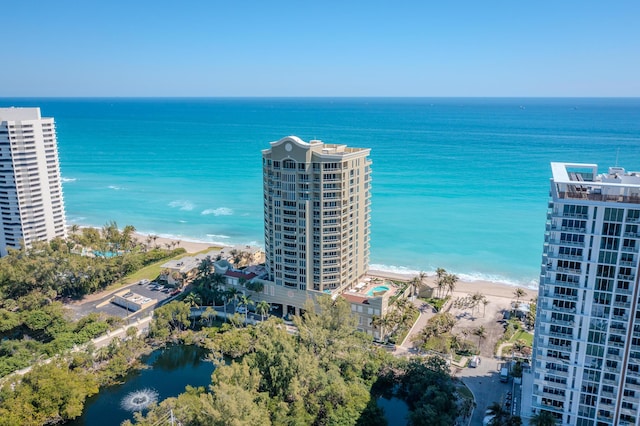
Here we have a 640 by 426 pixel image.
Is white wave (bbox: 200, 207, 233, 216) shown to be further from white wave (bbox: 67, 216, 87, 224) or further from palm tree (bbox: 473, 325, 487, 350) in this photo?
palm tree (bbox: 473, 325, 487, 350)

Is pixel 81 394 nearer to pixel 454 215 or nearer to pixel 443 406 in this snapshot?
pixel 443 406

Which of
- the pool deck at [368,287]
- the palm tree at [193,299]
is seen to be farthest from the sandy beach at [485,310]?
the palm tree at [193,299]

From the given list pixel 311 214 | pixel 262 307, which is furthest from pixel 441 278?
pixel 262 307

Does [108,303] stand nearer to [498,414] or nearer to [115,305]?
[115,305]

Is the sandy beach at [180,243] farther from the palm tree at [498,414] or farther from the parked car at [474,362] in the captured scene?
the palm tree at [498,414]

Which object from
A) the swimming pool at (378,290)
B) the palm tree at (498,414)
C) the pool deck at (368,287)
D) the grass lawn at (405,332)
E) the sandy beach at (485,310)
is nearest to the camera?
the palm tree at (498,414)
